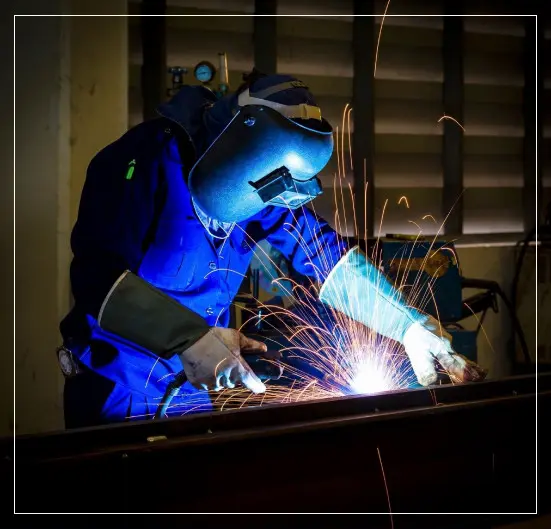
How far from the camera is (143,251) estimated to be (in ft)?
7.57

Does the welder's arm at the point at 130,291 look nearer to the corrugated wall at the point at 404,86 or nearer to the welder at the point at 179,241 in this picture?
the welder at the point at 179,241

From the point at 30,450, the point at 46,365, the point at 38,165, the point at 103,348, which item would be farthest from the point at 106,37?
the point at 30,450

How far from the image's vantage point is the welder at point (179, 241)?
198 cm

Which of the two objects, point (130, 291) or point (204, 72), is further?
point (204, 72)

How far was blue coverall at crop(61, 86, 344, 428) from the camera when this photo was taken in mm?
2068

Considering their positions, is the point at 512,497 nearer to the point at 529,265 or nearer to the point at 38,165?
the point at 38,165

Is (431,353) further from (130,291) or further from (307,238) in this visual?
(130,291)

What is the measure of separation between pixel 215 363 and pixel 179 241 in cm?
52

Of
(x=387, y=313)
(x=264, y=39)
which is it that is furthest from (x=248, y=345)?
(x=264, y=39)

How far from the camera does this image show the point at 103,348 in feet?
7.07

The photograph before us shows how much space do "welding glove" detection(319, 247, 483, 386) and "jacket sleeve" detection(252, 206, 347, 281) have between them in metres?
0.05

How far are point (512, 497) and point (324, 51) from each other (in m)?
3.34

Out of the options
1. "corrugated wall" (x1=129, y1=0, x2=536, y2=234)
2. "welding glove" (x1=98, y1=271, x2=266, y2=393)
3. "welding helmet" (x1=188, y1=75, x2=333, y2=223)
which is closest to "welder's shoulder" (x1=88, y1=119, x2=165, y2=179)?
"welding helmet" (x1=188, y1=75, x2=333, y2=223)

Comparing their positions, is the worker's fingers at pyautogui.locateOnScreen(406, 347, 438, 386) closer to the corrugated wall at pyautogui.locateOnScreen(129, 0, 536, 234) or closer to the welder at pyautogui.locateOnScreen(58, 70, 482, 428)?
the welder at pyautogui.locateOnScreen(58, 70, 482, 428)
